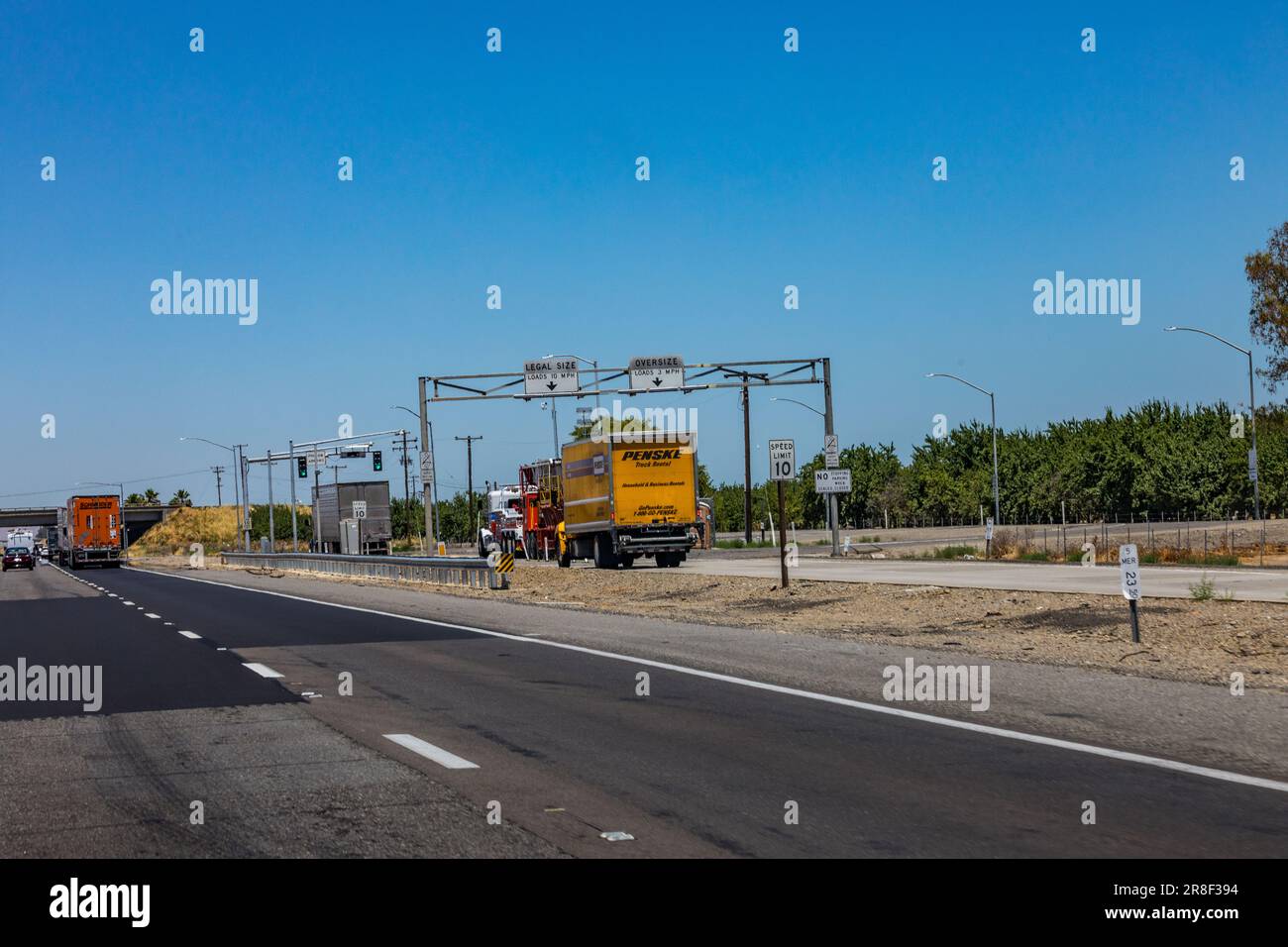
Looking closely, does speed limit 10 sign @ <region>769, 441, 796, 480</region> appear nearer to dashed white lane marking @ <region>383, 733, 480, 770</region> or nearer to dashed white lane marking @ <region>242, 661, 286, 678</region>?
dashed white lane marking @ <region>242, 661, 286, 678</region>

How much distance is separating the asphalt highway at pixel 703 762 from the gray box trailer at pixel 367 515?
5513cm

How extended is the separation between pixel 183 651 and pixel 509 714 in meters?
8.40

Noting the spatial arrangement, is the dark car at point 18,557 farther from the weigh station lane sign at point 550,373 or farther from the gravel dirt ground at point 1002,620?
the gravel dirt ground at point 1002,620

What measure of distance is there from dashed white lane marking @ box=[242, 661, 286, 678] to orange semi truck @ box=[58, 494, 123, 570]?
6529 centimetres

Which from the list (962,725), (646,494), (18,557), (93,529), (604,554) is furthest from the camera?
(18,557)

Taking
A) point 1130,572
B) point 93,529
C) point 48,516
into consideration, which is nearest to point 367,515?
point 93,529

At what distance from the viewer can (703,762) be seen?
951cm

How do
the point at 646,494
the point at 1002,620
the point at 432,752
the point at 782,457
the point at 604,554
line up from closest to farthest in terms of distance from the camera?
the point at 432,752 < the point at 1002,620 < the point at 782,457 < the point at 646,494 < the point at 604,554

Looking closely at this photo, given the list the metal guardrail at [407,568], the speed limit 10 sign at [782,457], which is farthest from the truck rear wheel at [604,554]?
the speed limit 10 sign at [782,457]

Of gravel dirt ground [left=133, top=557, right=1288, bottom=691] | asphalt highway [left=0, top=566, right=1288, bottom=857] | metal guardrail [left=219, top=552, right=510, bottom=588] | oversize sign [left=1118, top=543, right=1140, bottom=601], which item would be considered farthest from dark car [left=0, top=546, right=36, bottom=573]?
oversize sign [left=1118, top=543, right=1140, bottom=601]

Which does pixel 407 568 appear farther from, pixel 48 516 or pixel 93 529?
pixel 48 516

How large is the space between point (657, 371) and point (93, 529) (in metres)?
42.0
